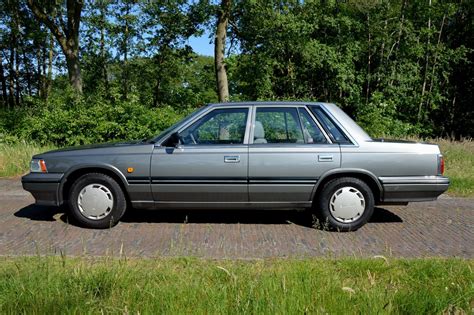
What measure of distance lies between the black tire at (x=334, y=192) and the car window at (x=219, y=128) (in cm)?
130

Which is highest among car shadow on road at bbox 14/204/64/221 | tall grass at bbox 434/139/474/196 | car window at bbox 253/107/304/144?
car window at bbox 253/107/304/144

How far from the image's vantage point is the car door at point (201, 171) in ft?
17.5

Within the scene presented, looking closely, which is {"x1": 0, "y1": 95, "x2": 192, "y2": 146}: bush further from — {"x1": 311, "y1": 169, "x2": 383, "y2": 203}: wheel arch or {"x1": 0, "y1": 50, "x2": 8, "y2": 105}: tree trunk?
{"x1": 0, "y1": 50, "x2": 8, "y2": 105}: tree trunk

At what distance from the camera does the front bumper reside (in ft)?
18.1

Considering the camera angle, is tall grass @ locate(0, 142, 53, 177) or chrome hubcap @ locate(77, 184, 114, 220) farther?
tall grass @ locate(0, 142, 53, 177)

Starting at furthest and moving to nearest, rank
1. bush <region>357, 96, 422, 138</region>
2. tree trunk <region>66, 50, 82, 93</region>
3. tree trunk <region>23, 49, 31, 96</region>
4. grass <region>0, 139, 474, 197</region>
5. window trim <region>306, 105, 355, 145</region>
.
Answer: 1. tree trunk <region>23, 49, 31, 96</region>
2. tree trunk <region>66, 50, 82, 93</region>
3. bush <region>357, 96, 422, 138</region>
4. grass <region>0, 139, 474, 197</region>
5. window trim <region>306, 105, 355, 145</region>

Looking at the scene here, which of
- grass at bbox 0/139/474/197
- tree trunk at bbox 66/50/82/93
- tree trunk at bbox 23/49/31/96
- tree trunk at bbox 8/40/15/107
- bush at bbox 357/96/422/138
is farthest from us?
tree trunk at bbox 23/49/31/96

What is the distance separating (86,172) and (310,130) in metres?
3.04

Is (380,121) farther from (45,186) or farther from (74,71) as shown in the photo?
(45,186)

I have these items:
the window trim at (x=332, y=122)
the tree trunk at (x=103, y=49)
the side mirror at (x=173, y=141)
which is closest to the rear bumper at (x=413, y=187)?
the window trim at (x=332, y=122)

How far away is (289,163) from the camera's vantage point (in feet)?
17.4

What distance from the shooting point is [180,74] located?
75.6ft

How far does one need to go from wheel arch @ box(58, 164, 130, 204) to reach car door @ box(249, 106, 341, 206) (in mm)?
1693

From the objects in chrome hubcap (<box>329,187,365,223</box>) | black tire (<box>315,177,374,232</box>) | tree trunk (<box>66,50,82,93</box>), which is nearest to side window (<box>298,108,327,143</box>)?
black tire (<box>315,177,374,232</box>)
